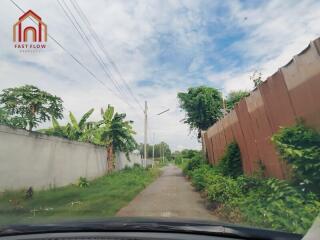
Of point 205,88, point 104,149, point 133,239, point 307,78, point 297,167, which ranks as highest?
point 205,88

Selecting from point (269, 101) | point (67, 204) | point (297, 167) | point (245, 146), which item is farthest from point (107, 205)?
point (297, 167)

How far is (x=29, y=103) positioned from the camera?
84.1ft

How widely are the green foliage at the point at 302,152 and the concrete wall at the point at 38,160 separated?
331 inches

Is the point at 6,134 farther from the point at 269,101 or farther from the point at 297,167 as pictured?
the point at 297,167

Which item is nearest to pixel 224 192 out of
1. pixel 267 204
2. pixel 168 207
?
pixel 168 207

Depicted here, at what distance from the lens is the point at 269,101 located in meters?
8.63

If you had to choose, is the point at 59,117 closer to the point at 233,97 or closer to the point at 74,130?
the point at 74,130

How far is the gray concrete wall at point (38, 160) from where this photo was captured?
11.7 meters

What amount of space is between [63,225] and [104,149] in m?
23.8

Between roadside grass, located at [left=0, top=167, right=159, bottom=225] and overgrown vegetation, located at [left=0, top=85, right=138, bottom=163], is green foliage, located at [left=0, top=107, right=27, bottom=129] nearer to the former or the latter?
overgrown vegetation, located at [left=0, top=85, right=138, bottom=163]

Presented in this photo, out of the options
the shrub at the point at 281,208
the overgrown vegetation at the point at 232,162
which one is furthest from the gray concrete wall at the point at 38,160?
the shrub at the point at 281,208

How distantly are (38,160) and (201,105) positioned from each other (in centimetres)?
1352

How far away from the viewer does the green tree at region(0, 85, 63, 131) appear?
24.8 m

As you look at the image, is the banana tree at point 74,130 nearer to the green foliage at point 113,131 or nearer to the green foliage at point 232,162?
the green foliage at point 113,131
